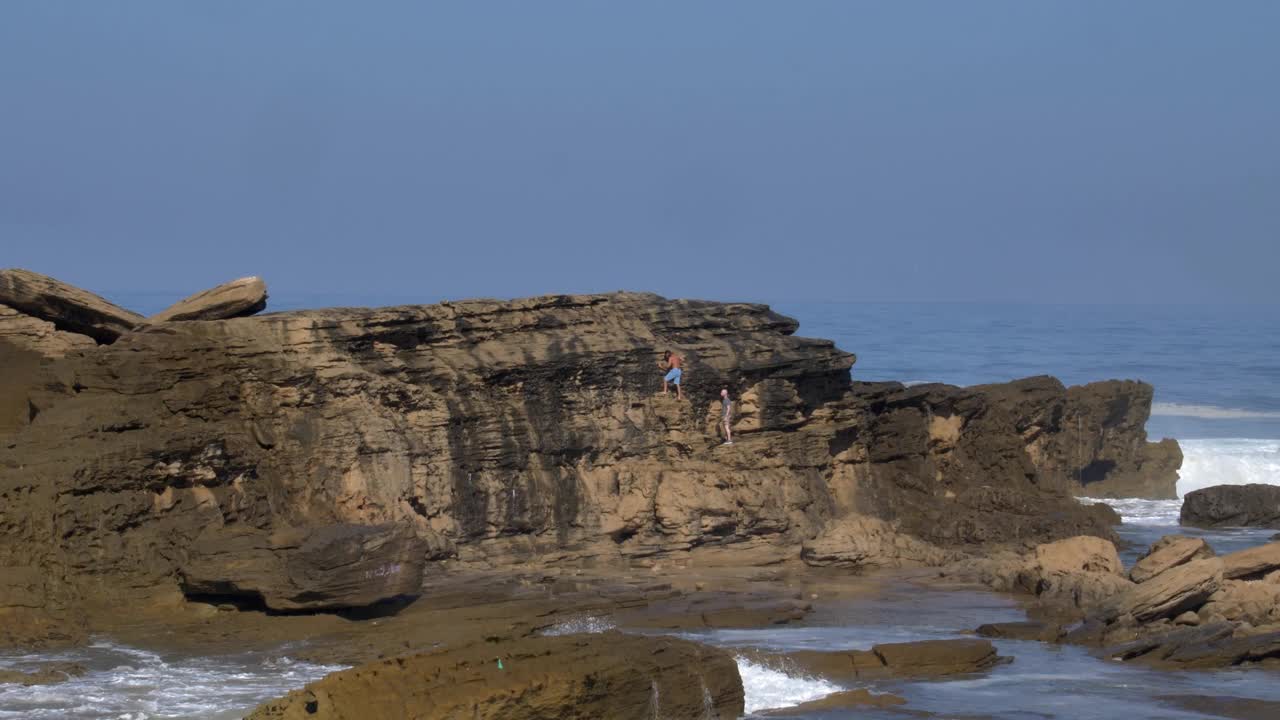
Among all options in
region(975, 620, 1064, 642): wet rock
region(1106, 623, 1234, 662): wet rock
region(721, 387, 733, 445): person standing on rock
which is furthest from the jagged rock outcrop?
region(721, 387, 733, 445): person standing on rock

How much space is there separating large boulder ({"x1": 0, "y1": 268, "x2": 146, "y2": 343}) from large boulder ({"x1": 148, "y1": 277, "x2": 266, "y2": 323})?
58 centimetres

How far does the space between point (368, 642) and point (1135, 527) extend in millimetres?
17235

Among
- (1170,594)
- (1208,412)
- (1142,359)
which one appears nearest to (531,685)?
(1170,594)

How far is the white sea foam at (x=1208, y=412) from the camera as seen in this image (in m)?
53.3

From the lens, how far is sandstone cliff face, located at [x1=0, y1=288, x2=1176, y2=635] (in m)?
18.6

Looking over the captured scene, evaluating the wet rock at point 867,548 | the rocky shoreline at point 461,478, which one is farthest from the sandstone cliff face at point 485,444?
the wet rock at point 867,548

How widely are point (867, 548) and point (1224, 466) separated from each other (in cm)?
2152

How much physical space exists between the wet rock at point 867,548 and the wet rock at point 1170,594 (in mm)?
4614

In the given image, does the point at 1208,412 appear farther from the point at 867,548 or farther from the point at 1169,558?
the point at 1169,558

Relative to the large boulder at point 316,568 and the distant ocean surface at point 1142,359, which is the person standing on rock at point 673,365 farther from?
the distant ocean surface at point 1142,359

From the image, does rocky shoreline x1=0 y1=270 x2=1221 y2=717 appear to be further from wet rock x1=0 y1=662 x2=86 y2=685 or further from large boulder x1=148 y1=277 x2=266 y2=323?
wet rock x1=0 y1=662 x2=86 y2=685

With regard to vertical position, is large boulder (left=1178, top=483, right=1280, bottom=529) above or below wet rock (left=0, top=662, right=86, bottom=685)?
above

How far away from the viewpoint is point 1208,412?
54.5m

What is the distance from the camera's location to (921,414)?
2691 cm
